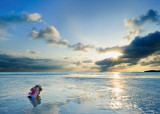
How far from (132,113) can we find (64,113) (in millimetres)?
4562

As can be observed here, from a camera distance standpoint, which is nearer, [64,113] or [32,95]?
[64,113]

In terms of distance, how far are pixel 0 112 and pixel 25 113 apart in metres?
1.78

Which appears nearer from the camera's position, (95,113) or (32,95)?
(95,113)

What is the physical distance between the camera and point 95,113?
8.02 m

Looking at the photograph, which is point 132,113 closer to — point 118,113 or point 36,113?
point 118,113

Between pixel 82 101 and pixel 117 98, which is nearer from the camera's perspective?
pixel 82 101

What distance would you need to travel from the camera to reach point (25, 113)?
807cm

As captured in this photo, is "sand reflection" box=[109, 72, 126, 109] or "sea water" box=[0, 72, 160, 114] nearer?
"sea water" box=[0, 72, 160, 114]

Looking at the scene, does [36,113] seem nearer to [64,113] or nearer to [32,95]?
[64,113]

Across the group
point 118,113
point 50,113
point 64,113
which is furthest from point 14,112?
point 118,113

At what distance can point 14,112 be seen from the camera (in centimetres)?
820

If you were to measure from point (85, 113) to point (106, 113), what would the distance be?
1404 mm

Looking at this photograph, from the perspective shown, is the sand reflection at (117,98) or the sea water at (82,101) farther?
the sand reflection at (117,98)

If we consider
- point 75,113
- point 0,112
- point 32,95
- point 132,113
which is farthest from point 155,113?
point 32,95
